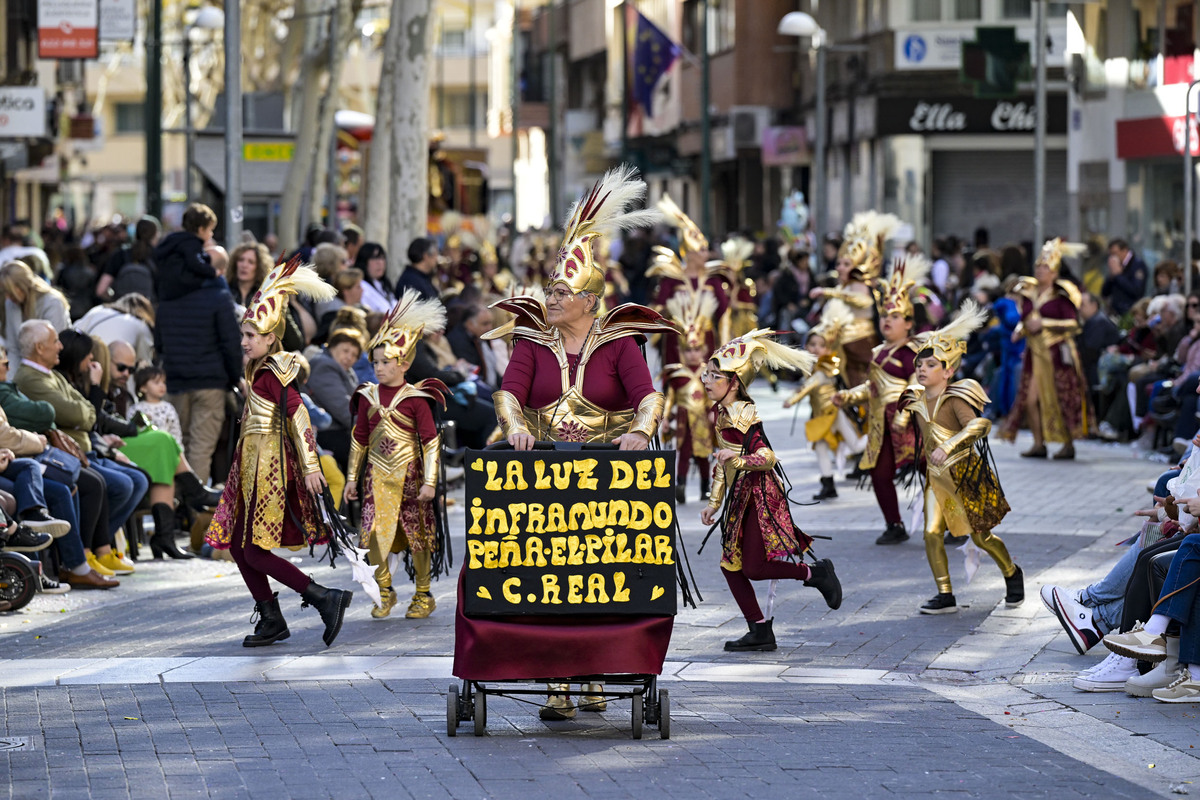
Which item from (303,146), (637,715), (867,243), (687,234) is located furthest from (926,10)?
(637,715)

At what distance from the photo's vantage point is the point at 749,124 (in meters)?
47.8

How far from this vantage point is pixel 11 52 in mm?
36844

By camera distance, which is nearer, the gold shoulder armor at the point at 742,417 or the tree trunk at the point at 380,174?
the gold shoulder armor at the point at 742,417

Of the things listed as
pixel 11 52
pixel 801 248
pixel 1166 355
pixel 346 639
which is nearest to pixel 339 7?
pixel 801 248

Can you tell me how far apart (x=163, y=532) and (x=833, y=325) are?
5.20m

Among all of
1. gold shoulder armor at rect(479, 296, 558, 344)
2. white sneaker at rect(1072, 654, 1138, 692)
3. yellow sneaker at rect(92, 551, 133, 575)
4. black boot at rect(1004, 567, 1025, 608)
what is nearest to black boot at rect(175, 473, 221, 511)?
yellow sneaker at rect(92, 551, 133, 575)

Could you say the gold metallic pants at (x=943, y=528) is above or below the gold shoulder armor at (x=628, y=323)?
below

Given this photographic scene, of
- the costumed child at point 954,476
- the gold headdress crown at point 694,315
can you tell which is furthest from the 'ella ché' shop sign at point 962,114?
the costumed child at point 954,476

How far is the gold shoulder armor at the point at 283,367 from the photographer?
32.2ft

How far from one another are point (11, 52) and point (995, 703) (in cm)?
3193

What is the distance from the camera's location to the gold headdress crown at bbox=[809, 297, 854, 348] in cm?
1489

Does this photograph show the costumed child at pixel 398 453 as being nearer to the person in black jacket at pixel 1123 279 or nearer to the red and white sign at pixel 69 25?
the person in black jacket at pixel 1123 279

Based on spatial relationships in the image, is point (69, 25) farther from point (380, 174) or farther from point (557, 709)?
point (557, 709)

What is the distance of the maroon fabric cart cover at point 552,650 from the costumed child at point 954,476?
3472mm
